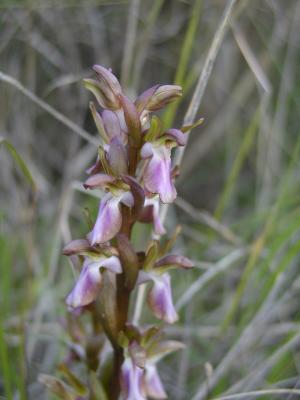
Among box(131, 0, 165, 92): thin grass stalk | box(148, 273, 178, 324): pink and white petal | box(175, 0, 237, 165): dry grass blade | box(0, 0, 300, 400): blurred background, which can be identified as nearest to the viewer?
box(148, 273, 178, 324): pink and white petal

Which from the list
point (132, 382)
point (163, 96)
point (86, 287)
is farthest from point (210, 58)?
point (132, 382)

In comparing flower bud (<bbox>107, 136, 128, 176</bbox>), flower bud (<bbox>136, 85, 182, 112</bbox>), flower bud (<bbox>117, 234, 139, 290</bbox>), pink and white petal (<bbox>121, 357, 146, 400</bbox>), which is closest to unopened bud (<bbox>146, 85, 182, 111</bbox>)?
flower bud (<bbox>136, 85, 182, 112</bbox>)

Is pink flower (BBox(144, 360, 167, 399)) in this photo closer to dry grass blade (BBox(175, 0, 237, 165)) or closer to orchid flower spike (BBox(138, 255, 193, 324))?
orchid flower spike (BBox(138, 255, 193, 324))

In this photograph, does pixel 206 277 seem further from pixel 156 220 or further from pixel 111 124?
pixel 111 124

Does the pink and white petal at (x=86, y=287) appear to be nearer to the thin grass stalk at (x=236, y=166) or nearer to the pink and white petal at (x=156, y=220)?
the pink and white petal at (x=156, y=220)

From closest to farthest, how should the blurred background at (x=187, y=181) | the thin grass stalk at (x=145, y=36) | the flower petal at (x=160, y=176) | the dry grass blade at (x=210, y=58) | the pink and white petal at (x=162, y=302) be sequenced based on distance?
the flower petal at (x=160, y=176), the pink and white petal at (x=162, y=302), the dry grass blade at (x=210, y=58), the blurred background at (x=187, y=181), the thin grass stalk at (x=145, y=36)

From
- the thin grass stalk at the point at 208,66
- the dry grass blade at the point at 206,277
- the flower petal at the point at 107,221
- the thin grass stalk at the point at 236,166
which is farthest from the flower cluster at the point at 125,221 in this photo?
the thin grass stalk at the point at 236,166
